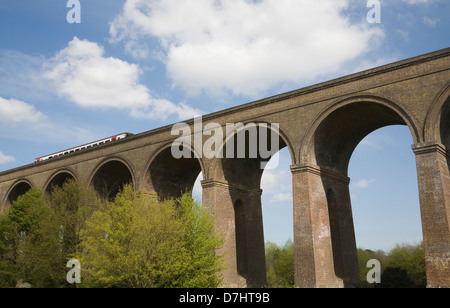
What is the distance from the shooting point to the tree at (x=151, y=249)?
62.3 ft

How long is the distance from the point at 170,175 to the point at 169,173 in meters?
0.23

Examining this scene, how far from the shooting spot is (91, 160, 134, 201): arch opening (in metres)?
30.5

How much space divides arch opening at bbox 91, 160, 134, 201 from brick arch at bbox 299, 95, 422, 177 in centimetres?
1390

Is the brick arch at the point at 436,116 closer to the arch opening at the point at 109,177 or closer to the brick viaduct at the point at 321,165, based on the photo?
the brick viaduct at the point at 321,165

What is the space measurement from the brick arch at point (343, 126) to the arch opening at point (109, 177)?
13.9 meters

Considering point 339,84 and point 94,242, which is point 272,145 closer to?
point 339,84

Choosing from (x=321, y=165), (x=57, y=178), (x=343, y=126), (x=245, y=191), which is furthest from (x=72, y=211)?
(x=343, y=126)

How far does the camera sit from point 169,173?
28.9 metres

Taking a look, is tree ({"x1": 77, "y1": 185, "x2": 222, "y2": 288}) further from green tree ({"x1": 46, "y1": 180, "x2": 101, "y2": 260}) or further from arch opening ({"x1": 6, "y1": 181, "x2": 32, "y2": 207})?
arch opening ({"x1": 6, "y1": 181, "x2": 32, "y2": 207})

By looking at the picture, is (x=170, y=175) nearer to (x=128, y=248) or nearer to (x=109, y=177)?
(x=109, y=177)

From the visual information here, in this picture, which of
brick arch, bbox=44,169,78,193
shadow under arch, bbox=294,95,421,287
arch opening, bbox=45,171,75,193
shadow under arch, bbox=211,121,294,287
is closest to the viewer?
shadow under arch, bbox=294,95,421,287

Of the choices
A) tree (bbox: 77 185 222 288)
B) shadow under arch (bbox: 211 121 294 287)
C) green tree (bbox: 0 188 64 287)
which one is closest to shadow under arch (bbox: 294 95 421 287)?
shadow under arch (bbox: 211 121 294 287)

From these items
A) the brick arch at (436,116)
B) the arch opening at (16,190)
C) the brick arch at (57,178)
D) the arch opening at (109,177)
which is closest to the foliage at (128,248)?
the arch opening at (109,177)
